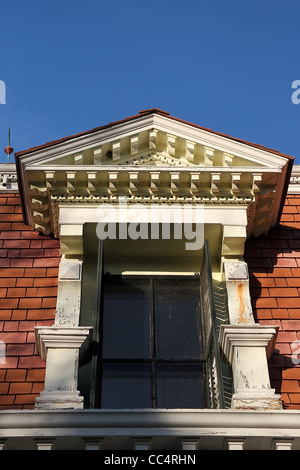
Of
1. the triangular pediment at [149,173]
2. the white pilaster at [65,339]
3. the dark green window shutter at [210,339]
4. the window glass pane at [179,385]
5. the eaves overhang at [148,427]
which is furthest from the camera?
the triangular pediment at [149,173]

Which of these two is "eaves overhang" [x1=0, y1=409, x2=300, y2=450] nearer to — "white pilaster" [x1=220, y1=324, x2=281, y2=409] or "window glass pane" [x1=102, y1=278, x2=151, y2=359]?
"white pilaster" [x1=220, y1=324, x2=281, y2=409]

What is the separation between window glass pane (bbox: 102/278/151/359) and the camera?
8.98 m

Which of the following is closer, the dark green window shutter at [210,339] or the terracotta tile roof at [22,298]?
the dark green window shutter at [210,339]

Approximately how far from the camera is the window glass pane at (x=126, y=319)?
8984 mm

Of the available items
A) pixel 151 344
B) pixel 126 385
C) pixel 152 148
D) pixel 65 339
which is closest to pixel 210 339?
pixel 151 344

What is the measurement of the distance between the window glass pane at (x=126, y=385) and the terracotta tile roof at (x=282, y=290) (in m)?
1.29

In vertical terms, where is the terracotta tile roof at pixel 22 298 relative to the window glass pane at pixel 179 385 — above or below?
above

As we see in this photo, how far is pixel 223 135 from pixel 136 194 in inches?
50.1

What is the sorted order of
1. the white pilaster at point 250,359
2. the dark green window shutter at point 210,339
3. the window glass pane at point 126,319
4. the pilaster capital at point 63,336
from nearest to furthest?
the white pilaster at point 250,359
the dark green window shutter at point 210,339
the pilaster capital at point 63,336
the window glass pane at point 126,319

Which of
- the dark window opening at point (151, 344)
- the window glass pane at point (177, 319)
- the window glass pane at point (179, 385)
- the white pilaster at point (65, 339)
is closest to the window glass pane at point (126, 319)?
the dark window opening at point (151, 344)

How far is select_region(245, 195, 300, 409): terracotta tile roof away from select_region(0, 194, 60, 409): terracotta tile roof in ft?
7.65

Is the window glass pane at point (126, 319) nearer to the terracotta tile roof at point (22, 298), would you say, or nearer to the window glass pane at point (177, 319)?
the window glass pane at point (177, 319)

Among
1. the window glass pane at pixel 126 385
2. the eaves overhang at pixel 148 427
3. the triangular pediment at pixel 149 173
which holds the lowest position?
the eaves overhang at pixel 148 427
